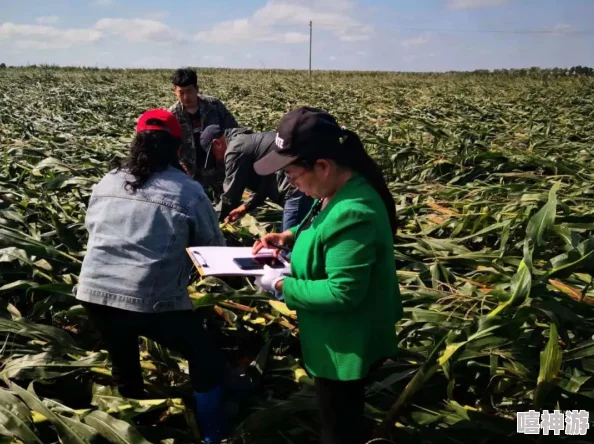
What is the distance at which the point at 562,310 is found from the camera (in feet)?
6.52

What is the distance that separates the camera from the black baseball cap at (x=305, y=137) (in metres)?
1.58

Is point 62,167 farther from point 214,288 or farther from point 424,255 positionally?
point 424,255

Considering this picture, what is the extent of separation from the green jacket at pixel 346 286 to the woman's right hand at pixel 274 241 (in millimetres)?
403

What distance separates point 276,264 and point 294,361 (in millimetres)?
681

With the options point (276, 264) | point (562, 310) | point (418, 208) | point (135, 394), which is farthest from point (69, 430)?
point (418, 208)

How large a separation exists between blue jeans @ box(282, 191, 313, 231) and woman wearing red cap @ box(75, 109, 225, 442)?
1.48 m

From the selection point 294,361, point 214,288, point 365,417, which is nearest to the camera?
point 365,417

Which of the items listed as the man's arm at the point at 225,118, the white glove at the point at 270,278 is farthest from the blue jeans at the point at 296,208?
the white glove at the point at 270,278

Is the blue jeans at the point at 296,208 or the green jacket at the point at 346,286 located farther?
the blue jeans at the point at 296,208

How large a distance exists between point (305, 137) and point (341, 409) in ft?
2.79

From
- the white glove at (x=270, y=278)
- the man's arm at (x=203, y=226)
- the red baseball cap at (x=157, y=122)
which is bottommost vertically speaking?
the white glove at (x=270, y=278)

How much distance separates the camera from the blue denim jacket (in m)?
1.96

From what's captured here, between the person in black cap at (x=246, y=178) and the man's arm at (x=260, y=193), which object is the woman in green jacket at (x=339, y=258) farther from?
the man's arm at (x=260, y=193)

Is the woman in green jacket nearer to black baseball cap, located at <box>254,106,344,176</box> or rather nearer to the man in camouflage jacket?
black baseball cap, located at <box>254,106,344,176</box>
